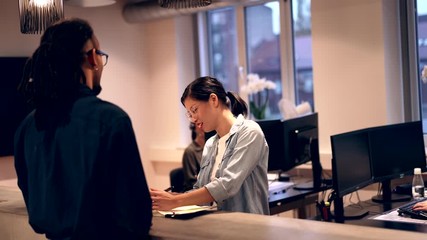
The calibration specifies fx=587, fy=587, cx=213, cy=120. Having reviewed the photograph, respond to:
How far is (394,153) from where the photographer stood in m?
3.33

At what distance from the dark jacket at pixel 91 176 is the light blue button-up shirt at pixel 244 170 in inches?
27.7

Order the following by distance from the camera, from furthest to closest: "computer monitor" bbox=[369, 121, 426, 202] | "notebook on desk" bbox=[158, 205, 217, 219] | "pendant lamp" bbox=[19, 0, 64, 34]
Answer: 1. "computer monitor" bbox=[369, 121, 426, 202]
2. "pendant lamp" bbox=[19, 0, 64, 34]
3. "notebook on desk" bbox=[158, 205, 217, 219]

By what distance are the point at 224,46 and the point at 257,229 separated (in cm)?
430

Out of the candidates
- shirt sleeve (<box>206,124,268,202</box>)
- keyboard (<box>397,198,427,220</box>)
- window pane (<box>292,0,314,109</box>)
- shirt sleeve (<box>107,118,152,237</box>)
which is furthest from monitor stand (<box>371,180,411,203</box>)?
shirt sleeve (<box>107,118,152,237</box>)

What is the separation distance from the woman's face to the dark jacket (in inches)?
37.2

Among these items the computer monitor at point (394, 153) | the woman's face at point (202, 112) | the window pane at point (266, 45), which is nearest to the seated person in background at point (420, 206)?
the computer monitor at point (394, 153)

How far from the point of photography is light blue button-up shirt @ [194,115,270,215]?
2242 mm

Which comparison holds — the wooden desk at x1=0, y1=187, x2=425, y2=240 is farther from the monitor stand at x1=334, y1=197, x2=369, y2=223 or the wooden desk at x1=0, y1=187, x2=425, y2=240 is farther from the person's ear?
the monitor stand at x1=334, y1=197, x2=369, y2=223

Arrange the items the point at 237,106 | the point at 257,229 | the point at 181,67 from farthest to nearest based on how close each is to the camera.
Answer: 1. the point at 181,67
2. the point at 237,106
3. the point at 257,229

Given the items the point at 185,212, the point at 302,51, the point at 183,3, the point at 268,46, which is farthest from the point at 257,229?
the point at 268,46

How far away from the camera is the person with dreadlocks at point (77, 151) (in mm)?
1510

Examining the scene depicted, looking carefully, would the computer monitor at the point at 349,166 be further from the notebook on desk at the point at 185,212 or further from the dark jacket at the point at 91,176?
the dark jacket at the point at 91,176

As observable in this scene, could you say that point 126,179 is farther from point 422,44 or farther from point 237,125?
point 422,44

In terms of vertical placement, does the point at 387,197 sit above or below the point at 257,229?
below
